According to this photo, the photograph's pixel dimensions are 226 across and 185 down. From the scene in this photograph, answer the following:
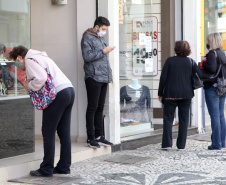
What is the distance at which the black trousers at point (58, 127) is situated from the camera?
6.12m

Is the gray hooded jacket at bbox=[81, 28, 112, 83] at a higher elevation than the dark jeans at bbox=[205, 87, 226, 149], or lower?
higher

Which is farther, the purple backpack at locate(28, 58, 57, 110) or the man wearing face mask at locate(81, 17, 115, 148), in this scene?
the man wearing face mask at locate(81, 17, 115, 148)

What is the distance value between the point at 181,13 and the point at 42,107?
5.31 meters

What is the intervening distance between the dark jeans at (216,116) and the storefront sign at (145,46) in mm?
1683

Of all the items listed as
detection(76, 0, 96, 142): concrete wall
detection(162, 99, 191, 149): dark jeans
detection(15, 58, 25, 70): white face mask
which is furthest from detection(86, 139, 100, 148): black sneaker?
detection(15, 58, 25, 70): white face mask

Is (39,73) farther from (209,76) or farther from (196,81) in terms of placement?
(209,76)

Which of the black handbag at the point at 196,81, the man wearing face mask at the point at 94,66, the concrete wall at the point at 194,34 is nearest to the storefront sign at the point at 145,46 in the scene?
the concrete wall at the point at 194,34

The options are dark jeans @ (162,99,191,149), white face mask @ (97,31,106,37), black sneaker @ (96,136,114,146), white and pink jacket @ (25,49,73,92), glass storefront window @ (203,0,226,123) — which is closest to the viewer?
white and pink jacket @ (25,49,73,92)

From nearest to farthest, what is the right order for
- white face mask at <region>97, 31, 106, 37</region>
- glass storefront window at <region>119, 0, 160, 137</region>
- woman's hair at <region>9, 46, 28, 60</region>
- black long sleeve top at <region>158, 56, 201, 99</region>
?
woman's hair at <region>9, 46, 28, 60</region> → white face mask at <region>97, 31, 106, 37</region> → black long sleeve top at <region>158, 56, 201, 99</region> → glass storefront window at <region>119, 0, 160, 137</region>

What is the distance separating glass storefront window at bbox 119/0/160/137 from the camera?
29.9ft

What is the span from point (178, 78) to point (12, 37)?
258cm

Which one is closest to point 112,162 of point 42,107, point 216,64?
point 42,107

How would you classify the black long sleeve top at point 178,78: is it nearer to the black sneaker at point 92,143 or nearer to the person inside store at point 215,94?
the person inside store at point 215,94

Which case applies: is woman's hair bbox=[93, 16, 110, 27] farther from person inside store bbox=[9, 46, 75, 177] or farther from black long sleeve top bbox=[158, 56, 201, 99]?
person inside store bbox=[9, 46, 75, 177]
